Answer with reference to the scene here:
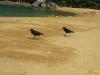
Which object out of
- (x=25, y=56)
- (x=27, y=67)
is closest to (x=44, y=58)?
(x=25, y=56)

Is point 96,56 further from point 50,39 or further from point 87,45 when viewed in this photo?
point 50,39

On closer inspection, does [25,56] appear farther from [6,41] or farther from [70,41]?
[70,41]

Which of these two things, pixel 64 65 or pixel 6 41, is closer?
pixel 64 65

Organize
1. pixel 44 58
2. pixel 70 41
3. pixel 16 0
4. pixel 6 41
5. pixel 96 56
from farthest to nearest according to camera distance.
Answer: pixel 16 0
pixel 70 41
pixel 6 41
pixel 96 56
pixel 44 58

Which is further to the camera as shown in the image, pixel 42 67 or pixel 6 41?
pixel 6 41

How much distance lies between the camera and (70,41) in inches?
1003

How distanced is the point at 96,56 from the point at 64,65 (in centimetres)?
317

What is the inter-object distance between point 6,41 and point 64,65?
749 cm

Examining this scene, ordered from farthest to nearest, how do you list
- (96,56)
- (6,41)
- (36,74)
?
1. (6,41)
2. (96,56)
3. (36,74)

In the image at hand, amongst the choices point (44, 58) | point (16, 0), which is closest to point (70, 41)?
point (44, 58)

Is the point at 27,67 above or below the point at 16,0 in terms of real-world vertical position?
above

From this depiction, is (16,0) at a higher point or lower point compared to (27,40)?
lower

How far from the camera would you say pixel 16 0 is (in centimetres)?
12675

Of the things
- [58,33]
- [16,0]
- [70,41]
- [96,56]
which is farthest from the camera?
[16,0]
